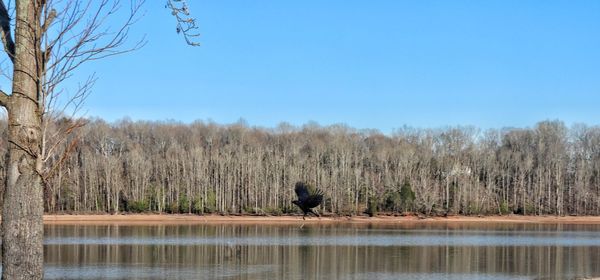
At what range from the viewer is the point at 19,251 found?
18.7 feet

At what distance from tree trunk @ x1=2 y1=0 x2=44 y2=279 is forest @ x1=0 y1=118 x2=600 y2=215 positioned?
78.6 m

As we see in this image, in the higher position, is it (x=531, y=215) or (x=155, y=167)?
(x=155, y=167)

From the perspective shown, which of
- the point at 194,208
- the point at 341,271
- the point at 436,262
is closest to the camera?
the point at 341,271

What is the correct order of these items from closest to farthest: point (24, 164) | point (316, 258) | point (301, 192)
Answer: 1. point (24, 164)
2. point (301, 192)
3. point (316, 258)

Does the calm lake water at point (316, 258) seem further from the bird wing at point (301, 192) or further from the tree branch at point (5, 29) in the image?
the tree branch at point (5, 29)

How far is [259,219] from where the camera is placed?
82625 mm

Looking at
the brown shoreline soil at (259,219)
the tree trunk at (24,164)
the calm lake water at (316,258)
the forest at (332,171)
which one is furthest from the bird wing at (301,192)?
the forest at (332,171)

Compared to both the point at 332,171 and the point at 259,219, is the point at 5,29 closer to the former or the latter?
the point at 259,219

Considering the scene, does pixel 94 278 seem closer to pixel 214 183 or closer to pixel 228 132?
pixel 214 183

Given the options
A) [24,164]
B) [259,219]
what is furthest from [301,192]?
[259,219]

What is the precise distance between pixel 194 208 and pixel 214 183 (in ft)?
21.3

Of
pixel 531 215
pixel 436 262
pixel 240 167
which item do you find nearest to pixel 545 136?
pixel 531 215

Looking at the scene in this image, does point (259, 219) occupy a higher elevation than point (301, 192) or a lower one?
lower

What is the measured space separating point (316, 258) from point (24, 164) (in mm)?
32171
